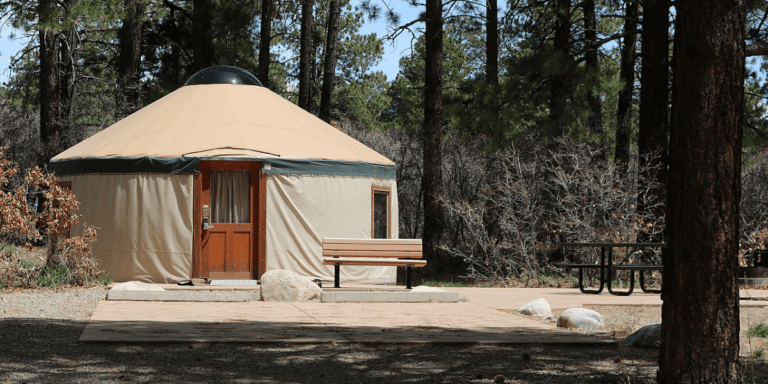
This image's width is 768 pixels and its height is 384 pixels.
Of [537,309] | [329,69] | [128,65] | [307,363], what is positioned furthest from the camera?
[329,69]

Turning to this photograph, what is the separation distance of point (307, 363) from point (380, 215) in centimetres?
751

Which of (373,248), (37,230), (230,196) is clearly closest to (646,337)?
(373,248)

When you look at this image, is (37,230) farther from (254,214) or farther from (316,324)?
(316,324)

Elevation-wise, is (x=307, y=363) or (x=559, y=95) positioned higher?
(x=559, y=95)

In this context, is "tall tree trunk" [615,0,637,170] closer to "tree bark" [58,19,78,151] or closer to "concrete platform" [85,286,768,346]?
"concrete platform" [85,286,768,346]

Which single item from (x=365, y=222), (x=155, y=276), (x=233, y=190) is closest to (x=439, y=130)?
(x=365, y=222)

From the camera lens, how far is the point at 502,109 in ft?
45.5

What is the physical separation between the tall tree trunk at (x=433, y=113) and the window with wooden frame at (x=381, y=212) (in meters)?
3.07

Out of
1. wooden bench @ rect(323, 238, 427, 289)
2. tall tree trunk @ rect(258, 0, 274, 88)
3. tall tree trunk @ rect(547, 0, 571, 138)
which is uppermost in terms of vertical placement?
tall tree trunk @ rect(258, 0, 274, 88)

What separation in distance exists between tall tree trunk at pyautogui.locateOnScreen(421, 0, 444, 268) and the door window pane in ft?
10.2

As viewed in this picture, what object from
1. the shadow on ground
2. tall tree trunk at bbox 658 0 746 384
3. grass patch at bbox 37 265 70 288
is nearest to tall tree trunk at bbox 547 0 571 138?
grass patch at bbox 37 265 70 288

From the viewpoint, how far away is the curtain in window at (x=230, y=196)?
11438 millimetres

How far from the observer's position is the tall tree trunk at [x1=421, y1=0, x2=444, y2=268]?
1572 cm

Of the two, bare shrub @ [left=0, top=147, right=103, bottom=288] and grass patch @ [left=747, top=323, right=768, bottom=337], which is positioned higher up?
bare shrub @ [left=0, top=147, right=103, bottom=288]
